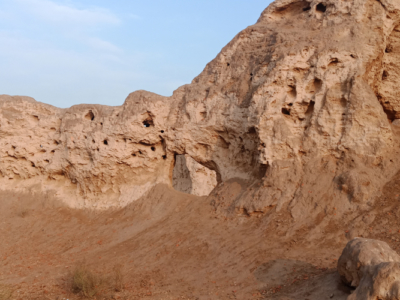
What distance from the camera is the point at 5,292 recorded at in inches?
367

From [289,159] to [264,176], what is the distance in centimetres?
92

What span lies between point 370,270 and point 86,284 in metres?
6.35

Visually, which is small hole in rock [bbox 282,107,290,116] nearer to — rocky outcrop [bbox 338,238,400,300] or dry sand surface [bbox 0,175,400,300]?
dry sand surface [bbox 0,175,400,300]

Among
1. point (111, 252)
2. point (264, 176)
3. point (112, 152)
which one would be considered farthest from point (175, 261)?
point (112, 152)

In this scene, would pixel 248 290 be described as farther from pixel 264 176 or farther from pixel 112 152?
pixel 112 152

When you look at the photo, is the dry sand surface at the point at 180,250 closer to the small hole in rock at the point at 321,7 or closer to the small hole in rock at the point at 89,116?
the small hole in rock at the point at 89,116

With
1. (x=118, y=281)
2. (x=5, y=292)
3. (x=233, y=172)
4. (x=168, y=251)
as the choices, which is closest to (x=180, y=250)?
(x=168, y=251)

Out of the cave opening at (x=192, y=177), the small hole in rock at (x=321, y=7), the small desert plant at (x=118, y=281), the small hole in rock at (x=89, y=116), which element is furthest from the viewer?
the cave opening at (x=192, y=177)

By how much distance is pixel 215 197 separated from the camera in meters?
13.1

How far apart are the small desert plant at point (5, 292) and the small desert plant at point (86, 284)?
57.0 inches

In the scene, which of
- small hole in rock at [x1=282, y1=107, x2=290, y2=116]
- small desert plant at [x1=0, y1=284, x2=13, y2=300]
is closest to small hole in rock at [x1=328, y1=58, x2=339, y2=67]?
small hole in rock at [x1=282, y1=107, x2=290, y2=116]

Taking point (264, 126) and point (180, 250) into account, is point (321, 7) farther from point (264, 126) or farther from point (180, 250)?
point (180, 250)

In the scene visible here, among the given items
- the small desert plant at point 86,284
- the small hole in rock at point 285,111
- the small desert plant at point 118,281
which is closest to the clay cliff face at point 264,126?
the small hole in rock at point 285,111

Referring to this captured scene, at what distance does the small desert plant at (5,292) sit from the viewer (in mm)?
8936
